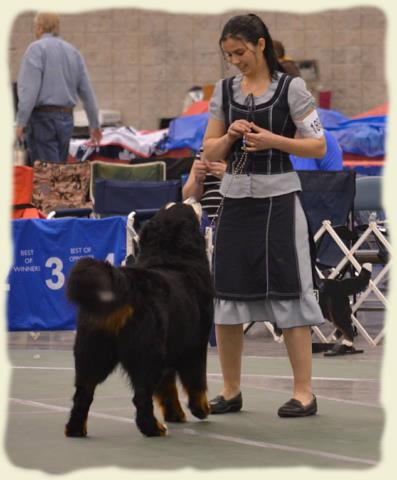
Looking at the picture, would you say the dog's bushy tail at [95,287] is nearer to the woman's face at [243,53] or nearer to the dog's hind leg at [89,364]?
the dog's hind leg at [89,364]

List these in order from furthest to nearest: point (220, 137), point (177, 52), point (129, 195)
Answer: point (177, 52), point (129, 195), point (220, 137)

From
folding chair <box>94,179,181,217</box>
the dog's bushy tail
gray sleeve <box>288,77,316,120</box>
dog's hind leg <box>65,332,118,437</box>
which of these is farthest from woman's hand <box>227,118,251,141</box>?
folding chair <box>94,179,181,217</box>

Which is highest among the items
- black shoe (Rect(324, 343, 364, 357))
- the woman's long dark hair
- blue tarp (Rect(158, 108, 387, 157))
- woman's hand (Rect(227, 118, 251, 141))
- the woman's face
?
the woman's long dark hair

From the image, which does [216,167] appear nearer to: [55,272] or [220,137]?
[220,137]

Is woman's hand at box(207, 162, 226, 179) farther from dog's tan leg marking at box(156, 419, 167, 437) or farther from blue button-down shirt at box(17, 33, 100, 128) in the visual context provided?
blue button-down shirt at box(17, 33, 100, 128)

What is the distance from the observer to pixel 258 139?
5152 mm

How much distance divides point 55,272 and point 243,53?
3264mm

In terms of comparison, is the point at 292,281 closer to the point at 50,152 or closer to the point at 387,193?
the point at 387,193

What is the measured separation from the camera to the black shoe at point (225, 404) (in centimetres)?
545

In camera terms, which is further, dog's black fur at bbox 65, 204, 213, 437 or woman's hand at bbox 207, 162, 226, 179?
woman's hand at bbox 207, 162, 226, 179

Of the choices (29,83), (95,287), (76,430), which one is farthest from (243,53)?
(29,83)

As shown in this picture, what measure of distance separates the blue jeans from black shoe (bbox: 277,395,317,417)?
528 centimetres

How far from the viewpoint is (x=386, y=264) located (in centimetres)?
838

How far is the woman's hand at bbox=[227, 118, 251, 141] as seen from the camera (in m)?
5.17
